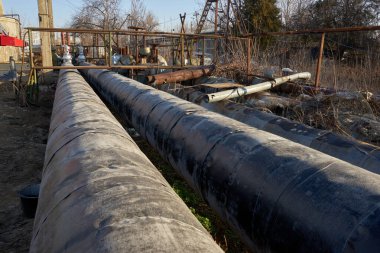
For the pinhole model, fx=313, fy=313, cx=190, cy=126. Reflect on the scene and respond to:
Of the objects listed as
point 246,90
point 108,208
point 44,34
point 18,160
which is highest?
point 44,34

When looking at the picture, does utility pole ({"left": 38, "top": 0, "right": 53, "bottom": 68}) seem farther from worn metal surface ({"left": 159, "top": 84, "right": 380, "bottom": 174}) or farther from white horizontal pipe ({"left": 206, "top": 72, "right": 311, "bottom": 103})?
worn metal surface ({"left": 159, "top": 84, "right": 380, "bottom": 174})

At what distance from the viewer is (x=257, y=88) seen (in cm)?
664

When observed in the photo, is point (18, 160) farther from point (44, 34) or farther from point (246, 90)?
point (44, 34)

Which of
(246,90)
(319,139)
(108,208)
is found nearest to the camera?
(108,208)

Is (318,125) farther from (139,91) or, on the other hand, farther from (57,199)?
(57,199)

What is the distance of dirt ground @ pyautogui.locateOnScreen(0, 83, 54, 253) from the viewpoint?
301 cm

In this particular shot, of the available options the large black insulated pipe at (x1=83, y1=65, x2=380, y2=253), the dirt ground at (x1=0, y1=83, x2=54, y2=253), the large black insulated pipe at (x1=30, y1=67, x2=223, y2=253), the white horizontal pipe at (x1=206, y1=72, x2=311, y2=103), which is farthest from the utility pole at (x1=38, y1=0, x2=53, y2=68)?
the large black insulated pipe at (x1=30, y1=67, x2=223, y2=253)

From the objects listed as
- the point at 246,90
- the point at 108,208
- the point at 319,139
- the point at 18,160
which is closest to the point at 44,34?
the point at 18,160

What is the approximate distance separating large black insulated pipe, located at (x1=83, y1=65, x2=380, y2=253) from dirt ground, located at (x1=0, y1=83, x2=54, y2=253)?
1685 millimetres

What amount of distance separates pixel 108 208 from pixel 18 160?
4.15 metres

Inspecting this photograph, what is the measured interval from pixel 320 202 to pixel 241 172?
0.62 metres

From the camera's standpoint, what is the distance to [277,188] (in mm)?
1872

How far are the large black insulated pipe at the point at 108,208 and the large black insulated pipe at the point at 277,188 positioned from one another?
1.84 ft

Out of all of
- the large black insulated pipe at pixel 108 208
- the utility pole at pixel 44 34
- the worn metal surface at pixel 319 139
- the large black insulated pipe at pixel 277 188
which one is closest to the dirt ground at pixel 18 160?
the large black insulated pipe at pixel 108 208
